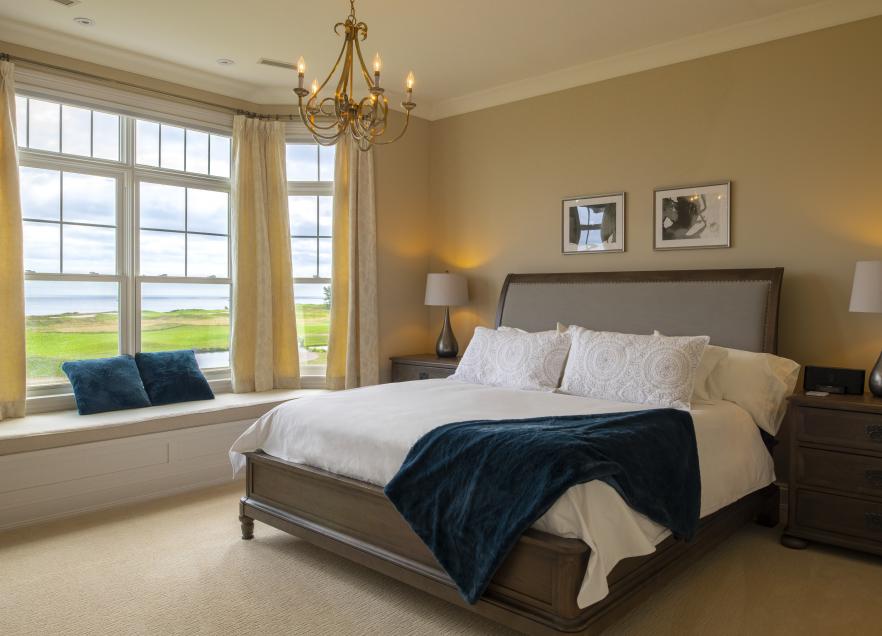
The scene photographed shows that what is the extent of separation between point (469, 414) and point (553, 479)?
91 cm

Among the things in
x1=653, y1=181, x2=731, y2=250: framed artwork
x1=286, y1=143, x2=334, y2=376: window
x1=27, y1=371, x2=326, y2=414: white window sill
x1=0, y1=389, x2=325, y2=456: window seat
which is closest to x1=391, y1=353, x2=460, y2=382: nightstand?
x1=286, y1=143, x2=334, y2=376: window

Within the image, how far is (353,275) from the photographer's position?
5430 millimetres

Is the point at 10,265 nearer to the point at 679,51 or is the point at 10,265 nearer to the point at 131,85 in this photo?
the point at 131,85

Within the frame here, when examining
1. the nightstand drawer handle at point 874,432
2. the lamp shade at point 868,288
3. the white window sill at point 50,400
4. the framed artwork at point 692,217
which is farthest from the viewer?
the white window sill at point 50,400

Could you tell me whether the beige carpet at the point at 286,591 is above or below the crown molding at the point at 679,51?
below

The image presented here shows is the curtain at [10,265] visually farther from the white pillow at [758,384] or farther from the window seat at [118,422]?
the white pillow at [758,384]

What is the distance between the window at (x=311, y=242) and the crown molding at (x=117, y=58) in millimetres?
680

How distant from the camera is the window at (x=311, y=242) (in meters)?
5.58

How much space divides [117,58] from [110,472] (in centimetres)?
277

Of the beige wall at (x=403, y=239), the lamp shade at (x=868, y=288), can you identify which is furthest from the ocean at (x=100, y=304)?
the lamp shade at (x=868, y=288)

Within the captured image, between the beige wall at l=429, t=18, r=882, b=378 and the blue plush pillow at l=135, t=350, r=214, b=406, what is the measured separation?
231cm

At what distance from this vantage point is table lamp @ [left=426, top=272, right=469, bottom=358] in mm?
5379

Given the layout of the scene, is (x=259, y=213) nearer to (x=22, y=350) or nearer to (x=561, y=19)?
(x=22, y=350)

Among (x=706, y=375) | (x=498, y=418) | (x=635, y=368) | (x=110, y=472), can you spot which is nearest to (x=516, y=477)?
(x=498, y=418)
